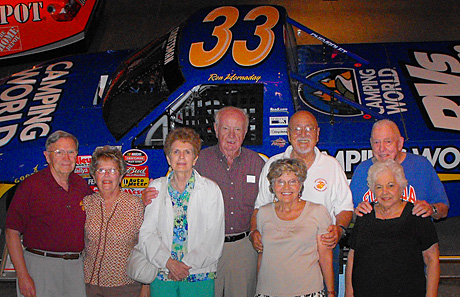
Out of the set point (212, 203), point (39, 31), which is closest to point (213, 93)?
point (212, 203)

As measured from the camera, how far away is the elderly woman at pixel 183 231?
130 inches

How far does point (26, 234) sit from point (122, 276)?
0.68 m

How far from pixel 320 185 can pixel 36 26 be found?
7.86m

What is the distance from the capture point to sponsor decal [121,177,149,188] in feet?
16.2

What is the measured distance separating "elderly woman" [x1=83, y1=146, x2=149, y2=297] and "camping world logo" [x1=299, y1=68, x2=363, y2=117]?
241 centimetres

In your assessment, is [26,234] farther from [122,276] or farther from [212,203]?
[212,203]

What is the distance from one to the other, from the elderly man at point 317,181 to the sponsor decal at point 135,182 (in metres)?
1.56

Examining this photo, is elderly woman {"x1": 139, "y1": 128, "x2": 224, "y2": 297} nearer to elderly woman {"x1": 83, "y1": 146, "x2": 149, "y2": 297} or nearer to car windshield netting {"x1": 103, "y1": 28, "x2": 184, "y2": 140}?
elderly woman {"x1": 83, "y1": 146, "x2": 149, "y2": 297}

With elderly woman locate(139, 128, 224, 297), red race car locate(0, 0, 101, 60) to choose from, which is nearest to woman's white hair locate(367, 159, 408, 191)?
elderly woman locate(139, 128, 224, 297)

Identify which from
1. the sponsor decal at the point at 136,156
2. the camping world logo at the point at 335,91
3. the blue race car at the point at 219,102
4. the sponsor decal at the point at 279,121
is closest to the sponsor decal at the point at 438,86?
the blue race car at the point at 219,102

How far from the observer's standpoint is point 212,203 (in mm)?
3396

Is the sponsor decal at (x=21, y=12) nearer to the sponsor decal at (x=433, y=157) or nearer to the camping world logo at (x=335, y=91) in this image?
the camping world logo at (x=335, y=91)

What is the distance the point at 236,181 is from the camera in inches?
149

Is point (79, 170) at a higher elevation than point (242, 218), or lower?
higher
